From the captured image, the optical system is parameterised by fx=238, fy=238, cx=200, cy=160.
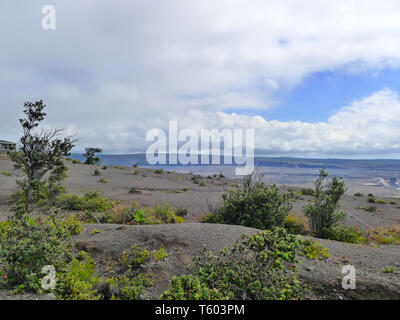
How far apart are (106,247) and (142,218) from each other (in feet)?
10.8

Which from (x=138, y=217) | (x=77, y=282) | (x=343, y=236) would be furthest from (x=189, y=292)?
(x=343, y=236)

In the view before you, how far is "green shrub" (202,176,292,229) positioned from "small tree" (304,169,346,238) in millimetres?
1170

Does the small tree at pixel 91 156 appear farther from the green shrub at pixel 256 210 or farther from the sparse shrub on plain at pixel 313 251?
the sparse shrub on plain at pixel 313 251

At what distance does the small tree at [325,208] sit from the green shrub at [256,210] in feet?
3.84

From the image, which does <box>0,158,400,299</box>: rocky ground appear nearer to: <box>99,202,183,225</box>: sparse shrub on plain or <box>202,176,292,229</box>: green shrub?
<box>99,202,183,225</box>: sparse shrub on plain

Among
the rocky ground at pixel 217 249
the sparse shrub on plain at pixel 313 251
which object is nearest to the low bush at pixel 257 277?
the rocky ground at pixel 217 249

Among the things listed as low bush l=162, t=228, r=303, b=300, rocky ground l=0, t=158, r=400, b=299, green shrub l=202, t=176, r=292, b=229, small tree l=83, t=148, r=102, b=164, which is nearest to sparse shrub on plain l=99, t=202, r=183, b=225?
rocky ground l=0, t=158, r=400, b=299

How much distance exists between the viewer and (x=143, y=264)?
583cm

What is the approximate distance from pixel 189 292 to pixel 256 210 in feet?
22.3

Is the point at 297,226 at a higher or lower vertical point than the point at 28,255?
lower

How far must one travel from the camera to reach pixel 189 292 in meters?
4.12

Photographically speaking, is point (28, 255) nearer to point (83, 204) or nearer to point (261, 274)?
point (261, 274)

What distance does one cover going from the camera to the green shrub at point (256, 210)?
33.3ft

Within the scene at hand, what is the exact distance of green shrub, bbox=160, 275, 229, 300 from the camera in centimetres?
395
